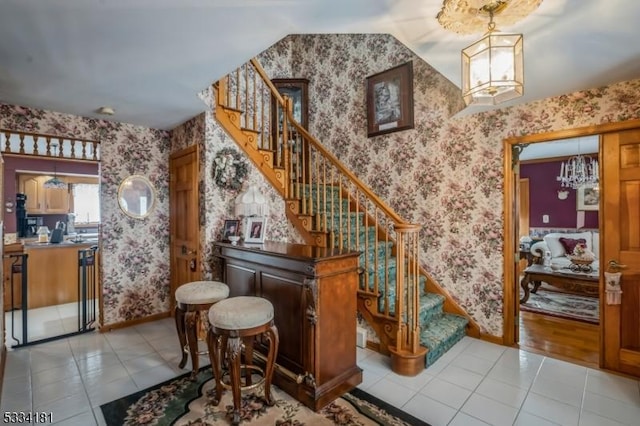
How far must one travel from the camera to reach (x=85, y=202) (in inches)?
294

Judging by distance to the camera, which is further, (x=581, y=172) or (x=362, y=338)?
(x=581, y=172)

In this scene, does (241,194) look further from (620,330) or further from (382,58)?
(620,330)

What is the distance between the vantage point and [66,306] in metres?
4.55

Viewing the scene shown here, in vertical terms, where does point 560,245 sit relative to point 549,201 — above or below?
below

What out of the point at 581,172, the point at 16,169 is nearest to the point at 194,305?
the point at 16,169

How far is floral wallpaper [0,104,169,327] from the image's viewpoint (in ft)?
11.7

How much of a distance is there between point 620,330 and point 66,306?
262 inches

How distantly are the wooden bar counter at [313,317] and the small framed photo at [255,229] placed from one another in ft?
1.18

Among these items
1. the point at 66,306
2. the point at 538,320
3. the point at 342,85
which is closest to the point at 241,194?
the point at 342,85

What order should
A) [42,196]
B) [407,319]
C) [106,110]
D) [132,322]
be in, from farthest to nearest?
[42,196] → [132,322] → [106,110] → [407,319]

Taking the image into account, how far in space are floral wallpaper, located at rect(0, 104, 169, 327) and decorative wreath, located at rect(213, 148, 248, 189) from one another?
1.28 metres

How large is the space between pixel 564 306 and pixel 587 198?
11.3 ft

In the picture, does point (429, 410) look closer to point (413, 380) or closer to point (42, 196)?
point (413, 380)

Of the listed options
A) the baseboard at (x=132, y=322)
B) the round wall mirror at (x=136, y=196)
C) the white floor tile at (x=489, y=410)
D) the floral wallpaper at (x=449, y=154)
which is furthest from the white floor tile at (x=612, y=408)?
the round wall mirror at (x=136, y=196)
